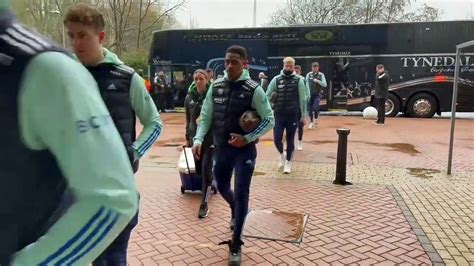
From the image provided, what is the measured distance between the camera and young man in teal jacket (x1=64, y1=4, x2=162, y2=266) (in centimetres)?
Result: 213

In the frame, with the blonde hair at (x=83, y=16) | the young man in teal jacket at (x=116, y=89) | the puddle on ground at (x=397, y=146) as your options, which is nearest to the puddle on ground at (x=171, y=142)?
the puddle on ground at (x=397, y=146)

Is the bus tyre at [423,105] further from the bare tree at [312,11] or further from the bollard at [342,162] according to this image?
the bare tree at [312,11]

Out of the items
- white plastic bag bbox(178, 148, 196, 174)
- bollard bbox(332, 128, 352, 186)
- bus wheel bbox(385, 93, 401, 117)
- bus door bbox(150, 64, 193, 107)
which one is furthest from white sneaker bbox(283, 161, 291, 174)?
bus door bbox(150, 64, 193, 107)

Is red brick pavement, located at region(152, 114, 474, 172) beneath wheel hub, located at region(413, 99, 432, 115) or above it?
beneath

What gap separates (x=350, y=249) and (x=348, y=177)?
312 cm

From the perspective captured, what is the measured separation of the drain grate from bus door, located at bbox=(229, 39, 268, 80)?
492 inches

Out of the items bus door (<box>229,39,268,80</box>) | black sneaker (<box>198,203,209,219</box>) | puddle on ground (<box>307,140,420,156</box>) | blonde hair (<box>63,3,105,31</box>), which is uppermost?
bus door (<box>229,39,268,80</box>)

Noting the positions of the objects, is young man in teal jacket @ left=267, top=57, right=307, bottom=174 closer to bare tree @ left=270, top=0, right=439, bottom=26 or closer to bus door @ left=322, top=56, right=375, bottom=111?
bus door @ left=322, top=56, right=375, bottom=111

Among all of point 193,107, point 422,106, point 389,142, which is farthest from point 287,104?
point 422,106

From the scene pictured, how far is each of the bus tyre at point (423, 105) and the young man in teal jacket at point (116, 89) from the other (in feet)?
49.8

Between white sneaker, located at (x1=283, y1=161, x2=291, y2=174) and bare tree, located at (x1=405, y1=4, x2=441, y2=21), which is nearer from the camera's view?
white sneaker, located at (x1=283, y1=161, x2=291, y2=174)

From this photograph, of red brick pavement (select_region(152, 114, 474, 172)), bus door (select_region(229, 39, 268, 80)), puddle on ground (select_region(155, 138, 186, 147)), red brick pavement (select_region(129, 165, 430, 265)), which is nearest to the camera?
red brick pavement (select_region(129, 165, 430, 265))

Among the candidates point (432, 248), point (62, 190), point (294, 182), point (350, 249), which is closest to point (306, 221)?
point (350, 249)

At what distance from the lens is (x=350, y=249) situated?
13.3 ft
